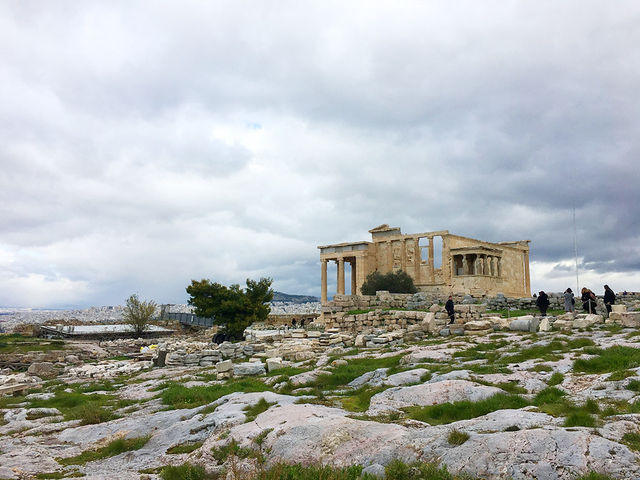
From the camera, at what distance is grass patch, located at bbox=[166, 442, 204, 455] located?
858 cm

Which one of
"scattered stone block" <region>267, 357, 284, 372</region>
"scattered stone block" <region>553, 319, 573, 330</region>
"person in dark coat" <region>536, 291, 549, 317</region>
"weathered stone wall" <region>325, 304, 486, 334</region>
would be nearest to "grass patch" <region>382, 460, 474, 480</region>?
"scattered stone block" <region>267, 357, 284, 372</region>

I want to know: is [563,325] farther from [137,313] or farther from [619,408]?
[137,313]

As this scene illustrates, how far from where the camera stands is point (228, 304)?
104 ft

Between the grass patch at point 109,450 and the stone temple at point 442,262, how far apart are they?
43.2m

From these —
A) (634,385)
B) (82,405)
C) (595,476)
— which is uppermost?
(634,385)

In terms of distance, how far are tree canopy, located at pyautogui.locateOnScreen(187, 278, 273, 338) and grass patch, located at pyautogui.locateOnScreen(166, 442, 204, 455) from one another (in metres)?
23.0

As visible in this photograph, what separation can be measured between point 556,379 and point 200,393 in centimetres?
877

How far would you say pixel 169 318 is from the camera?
197 ft

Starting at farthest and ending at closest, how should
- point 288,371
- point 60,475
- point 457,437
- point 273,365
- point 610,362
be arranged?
point 273,365 → point 288,371 → point 610,362 → point 60,475 → point 457,437

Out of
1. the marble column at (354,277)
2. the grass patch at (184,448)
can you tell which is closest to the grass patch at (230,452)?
the grass patch at (184,448)

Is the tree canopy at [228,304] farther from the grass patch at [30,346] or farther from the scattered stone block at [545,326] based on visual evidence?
the scattered stone block at [545,326]

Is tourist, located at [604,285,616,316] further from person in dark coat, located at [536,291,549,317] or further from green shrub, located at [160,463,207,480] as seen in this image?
green shrub, located at [160,463,207,480]

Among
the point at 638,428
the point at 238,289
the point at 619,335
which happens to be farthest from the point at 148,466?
the point at 238,289

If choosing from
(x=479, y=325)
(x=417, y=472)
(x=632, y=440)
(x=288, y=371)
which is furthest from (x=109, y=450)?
(x=479, y=325)
